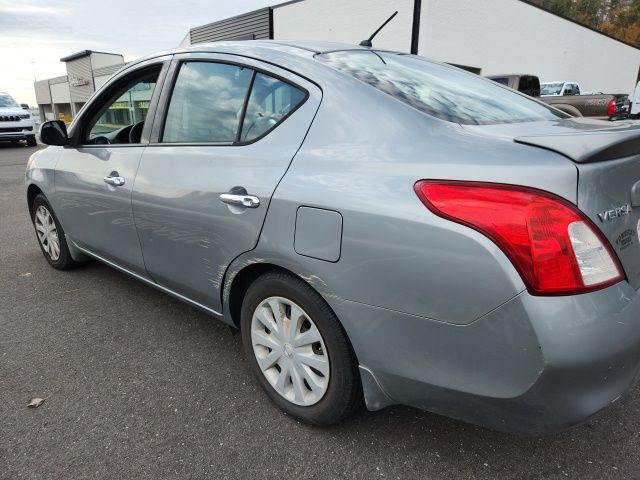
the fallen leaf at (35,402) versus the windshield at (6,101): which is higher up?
the windshield at (6,101)

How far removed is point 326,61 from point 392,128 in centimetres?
59

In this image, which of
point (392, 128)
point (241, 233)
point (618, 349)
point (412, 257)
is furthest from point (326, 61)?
point (618, 349)

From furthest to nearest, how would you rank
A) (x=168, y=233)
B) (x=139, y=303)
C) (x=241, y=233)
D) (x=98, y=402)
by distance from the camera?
(x=139, y=303) < (x=168, y=233) < (x=98, y=402) < (x=241, y=233)

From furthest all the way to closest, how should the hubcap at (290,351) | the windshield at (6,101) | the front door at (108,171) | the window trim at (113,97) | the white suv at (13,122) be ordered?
the windshield at (6,101)
the white suv at (13,122)
the front door at (108,171)
the window trim at (113,97)
the hubcap at (290,351)

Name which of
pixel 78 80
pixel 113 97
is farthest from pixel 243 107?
pixel 78 80

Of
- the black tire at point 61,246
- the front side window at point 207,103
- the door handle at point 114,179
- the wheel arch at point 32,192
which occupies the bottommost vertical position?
the black tire at point 61,246

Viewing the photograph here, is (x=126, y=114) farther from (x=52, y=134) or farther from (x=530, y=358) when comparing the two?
(x=530, y=358)

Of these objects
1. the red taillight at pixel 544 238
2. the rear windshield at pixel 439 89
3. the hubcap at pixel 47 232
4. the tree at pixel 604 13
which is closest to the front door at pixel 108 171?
the hubcap at pixel 47 232

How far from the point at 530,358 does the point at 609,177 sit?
1.93 ft

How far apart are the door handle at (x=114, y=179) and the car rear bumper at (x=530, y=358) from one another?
1841mm

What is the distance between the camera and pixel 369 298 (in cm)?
165

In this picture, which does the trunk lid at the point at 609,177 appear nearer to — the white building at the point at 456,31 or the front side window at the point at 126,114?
the front side window at the point at 126,114

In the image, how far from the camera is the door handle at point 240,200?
197 cm

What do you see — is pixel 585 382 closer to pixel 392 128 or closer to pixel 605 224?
pixel 605 224
